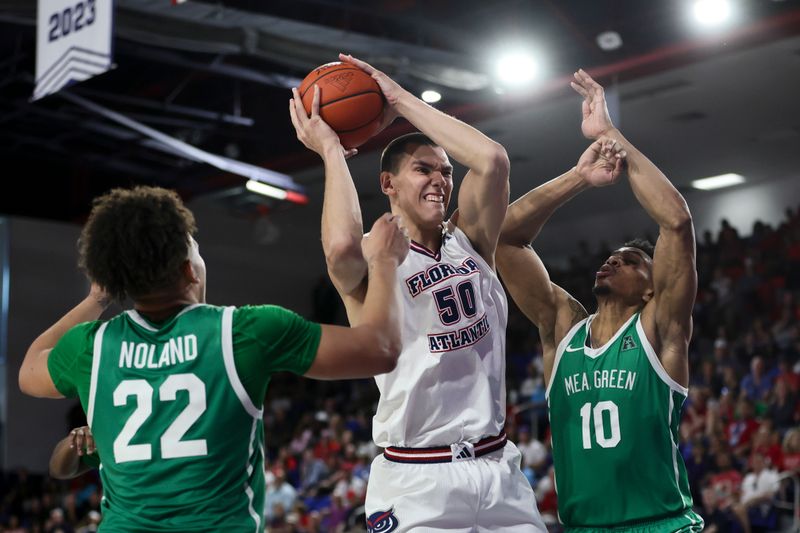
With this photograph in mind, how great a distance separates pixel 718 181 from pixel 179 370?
18.0 meters

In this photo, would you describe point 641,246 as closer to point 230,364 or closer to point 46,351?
point 230,364

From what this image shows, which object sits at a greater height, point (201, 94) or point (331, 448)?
point (201, 94)

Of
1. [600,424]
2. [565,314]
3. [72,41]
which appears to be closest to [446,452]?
[600,424]

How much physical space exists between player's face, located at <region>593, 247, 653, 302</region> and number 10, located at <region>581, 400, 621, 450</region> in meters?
0.56

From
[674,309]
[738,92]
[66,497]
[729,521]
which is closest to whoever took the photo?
[674,309]

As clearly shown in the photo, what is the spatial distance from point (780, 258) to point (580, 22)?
552 centimetres

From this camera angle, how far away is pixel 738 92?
577 inches

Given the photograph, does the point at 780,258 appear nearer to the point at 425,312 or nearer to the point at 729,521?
the point at 729,521

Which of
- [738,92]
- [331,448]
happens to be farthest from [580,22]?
[331,448]

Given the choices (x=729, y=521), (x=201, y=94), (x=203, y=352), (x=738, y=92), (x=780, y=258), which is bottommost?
(x=729, y=521)

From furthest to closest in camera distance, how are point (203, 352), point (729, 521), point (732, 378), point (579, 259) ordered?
point (579, 259)
point (732, 378)
point (729, 521)
point (203, 352)

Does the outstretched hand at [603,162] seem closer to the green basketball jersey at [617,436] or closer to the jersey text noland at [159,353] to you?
the green basketball jersey at [617,436]

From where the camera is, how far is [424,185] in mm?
4113

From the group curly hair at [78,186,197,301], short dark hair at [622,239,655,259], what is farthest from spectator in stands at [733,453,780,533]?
curly hair at [78,186,197,301]
